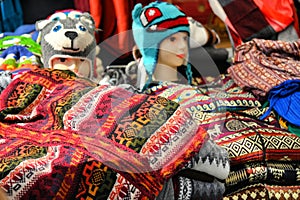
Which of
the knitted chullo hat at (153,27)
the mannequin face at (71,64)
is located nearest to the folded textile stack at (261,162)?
the knitted chullo hat at (153,27)

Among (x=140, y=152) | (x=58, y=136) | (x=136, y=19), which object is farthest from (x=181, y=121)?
(x=136, y=19)

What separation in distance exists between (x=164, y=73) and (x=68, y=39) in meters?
0.30

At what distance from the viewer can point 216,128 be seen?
3.82 ft

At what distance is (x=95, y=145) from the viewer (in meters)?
0.84

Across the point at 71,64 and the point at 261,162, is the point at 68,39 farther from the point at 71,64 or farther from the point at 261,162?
the point at 261,162

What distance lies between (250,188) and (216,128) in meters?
0.17

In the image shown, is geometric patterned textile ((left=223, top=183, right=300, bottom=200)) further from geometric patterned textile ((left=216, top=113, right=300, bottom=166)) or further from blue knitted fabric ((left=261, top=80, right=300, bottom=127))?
blue knitted fabric ((left=261, top=80, right=300, bottom=127))

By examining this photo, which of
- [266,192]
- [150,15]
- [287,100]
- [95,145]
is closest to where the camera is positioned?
[95,145]

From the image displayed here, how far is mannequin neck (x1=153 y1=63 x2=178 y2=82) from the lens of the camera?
1383mm

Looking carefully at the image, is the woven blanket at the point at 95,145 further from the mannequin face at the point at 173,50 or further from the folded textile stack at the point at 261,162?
the mannequin face at the point at 173,50

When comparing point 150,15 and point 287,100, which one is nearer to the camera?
point 287,100

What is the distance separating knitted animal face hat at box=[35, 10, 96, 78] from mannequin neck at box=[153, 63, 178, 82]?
188mm

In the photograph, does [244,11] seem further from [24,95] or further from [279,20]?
[24,95]

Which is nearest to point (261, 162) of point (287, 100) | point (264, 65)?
point (287, 100)
